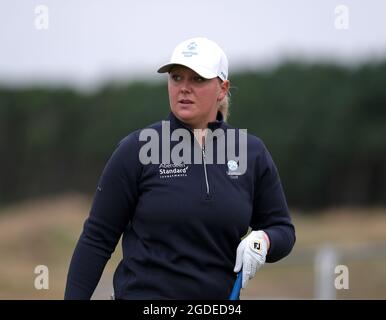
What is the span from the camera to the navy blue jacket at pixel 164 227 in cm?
338

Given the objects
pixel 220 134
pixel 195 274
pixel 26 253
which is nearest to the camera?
pixel 195 274

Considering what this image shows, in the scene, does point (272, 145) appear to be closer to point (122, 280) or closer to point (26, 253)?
point (26, 253)

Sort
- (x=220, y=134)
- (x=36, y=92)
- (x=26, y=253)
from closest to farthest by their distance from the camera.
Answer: (x=220, y=134), (x=26, y=253), (x=36, y=92)

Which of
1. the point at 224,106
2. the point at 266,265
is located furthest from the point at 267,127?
the point at 224,106

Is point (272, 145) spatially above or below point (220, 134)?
below

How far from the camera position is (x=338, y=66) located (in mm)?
30922

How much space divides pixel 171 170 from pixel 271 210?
548mm

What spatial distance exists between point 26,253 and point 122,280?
1474 centimetres

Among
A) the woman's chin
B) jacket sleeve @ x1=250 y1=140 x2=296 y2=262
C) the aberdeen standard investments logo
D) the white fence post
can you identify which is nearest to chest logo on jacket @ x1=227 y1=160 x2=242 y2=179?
the aberdeen standard investments logo

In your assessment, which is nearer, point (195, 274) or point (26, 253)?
point (195, 274)

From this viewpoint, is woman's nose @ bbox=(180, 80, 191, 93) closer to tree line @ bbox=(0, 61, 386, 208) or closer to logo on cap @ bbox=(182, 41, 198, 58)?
logo on cap @ bbox=(182, 41, 198, 58)

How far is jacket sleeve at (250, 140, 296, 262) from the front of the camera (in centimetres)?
366

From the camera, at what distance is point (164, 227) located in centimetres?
338
